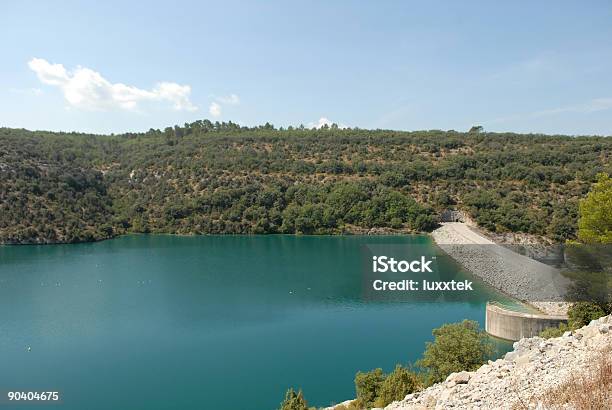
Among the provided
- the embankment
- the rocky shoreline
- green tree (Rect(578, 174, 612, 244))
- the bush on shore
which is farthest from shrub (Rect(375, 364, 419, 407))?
green tree (Rect(578, 174, 612, 244))

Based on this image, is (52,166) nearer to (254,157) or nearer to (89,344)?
(254,157)

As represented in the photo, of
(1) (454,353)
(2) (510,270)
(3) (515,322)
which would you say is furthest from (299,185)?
(1) (454,353)

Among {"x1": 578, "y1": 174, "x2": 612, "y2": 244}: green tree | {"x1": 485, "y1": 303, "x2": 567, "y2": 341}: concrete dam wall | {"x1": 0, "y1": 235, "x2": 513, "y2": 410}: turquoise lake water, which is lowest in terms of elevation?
{"x1": 0, "y1": 235, "x2": 513, "y2": 410}: turquoise lake water

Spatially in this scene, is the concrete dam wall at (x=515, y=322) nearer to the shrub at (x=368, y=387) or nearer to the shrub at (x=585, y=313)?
the shrub at (x=585, y=313)

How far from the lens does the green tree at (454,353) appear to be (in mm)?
19906

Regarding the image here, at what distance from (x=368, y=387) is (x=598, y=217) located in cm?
1552

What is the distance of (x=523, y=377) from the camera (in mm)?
9156

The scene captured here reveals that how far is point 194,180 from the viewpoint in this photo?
306 ft

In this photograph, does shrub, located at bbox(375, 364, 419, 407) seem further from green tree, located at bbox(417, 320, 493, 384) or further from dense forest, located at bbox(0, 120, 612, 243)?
dense forest, located at bbox(0, 120, 612, 243)

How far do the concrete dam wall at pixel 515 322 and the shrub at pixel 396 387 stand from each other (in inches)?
644

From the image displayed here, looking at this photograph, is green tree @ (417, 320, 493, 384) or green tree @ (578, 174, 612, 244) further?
green tree @ (578, 174, 612, 244)

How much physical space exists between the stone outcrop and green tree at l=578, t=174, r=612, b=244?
15.3 meters

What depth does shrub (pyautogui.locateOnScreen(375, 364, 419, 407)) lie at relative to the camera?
15406 millimetres

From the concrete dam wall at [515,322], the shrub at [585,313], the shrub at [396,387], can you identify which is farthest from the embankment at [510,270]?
the shrub at [396,387]
